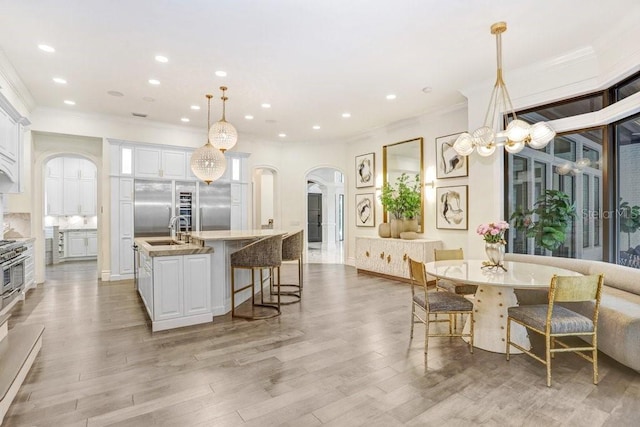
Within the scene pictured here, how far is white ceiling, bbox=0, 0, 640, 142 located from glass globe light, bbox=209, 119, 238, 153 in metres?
0.71

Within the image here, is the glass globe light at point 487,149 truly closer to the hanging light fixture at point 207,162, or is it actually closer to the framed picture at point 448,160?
the framed picture at point 448,160

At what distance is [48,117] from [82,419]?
5.98m

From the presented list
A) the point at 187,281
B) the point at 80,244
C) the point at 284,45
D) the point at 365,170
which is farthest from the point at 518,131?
the point at 80,244

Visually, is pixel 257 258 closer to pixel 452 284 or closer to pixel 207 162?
pixel 207 162

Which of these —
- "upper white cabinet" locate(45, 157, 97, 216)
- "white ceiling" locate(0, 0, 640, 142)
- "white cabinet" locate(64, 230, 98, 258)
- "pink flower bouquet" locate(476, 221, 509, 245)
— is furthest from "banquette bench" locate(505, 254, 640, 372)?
"upper white cabinet" locate(45, 157, 97, 216)

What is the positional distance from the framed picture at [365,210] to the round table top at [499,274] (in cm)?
398

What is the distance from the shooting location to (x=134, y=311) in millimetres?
4340

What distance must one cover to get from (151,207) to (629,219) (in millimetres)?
7419

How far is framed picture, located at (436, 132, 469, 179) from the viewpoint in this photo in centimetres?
571

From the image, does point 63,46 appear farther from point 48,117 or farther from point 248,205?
point 248,205

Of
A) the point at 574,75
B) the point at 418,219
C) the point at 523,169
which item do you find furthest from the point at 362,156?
the point at 574,75

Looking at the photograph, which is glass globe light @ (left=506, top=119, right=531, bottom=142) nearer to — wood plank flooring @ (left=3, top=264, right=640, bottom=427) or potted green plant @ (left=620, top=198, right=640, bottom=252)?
potted green plant @ (left=620, top=198, right=640, bottom=252)

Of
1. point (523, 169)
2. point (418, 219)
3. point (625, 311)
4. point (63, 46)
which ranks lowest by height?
point (625, 311)

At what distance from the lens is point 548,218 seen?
4492 mm
